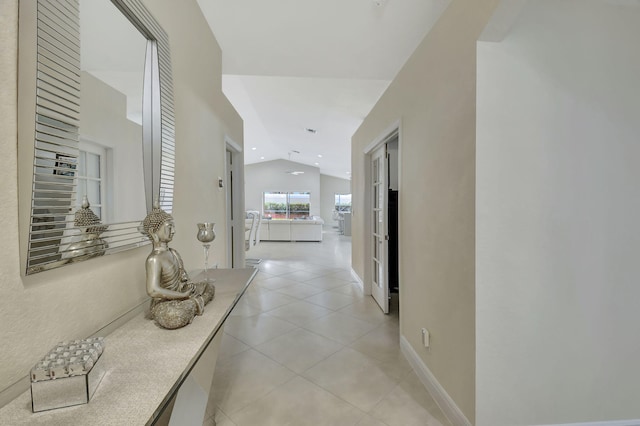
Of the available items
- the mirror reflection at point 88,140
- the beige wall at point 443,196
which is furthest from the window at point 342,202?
the mirror reflection at point 88,140

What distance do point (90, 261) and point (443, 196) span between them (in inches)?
70.0

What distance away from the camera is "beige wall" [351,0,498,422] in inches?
59.0

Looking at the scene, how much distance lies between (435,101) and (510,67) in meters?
0.46

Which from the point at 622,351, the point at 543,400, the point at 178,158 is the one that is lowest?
the point at 543,400

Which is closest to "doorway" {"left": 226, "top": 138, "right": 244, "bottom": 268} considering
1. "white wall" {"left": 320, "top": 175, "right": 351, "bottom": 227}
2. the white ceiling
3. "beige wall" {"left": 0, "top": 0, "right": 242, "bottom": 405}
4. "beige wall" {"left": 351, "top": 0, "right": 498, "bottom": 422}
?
the white ceiling

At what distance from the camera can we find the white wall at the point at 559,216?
1.45m

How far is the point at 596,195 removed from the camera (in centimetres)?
152

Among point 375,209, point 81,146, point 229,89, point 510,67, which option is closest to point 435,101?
point 510,67

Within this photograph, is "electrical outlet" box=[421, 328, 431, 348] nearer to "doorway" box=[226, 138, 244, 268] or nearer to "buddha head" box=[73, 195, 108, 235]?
"buddha head" box=[73, 195, 108, 235]

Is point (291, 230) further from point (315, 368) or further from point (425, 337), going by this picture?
point (425, 337)

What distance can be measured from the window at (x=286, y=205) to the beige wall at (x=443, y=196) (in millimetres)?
11409

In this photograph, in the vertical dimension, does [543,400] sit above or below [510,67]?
below

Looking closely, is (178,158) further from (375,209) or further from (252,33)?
(375,209)

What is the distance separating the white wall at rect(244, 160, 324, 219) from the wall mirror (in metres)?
12.3
